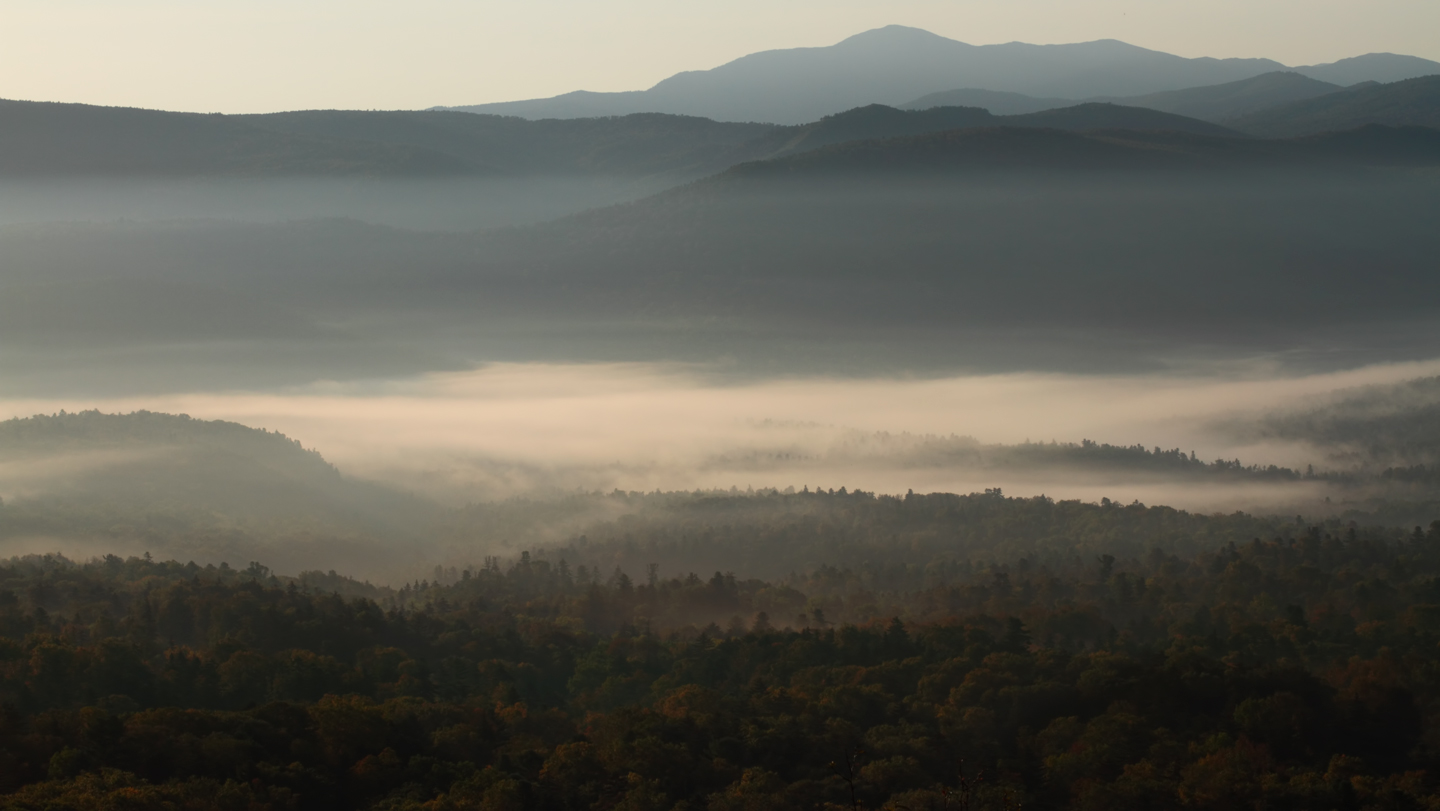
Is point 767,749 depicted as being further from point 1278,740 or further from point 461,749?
point 1278,740

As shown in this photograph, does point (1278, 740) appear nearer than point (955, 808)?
No

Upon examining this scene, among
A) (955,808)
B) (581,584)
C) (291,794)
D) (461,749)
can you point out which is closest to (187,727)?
(291,794)

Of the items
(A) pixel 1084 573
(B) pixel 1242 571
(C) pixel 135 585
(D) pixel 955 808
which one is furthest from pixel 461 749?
(A) pixel 1084 573

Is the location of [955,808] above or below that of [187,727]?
below

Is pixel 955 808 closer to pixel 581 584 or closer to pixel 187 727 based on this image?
pixel 187 727

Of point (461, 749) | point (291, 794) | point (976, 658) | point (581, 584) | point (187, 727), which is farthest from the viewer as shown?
point (581, 584)

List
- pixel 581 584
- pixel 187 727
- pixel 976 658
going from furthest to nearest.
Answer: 1. pixel 581 584
2. pixel 976 658
3. pixel 187 727
